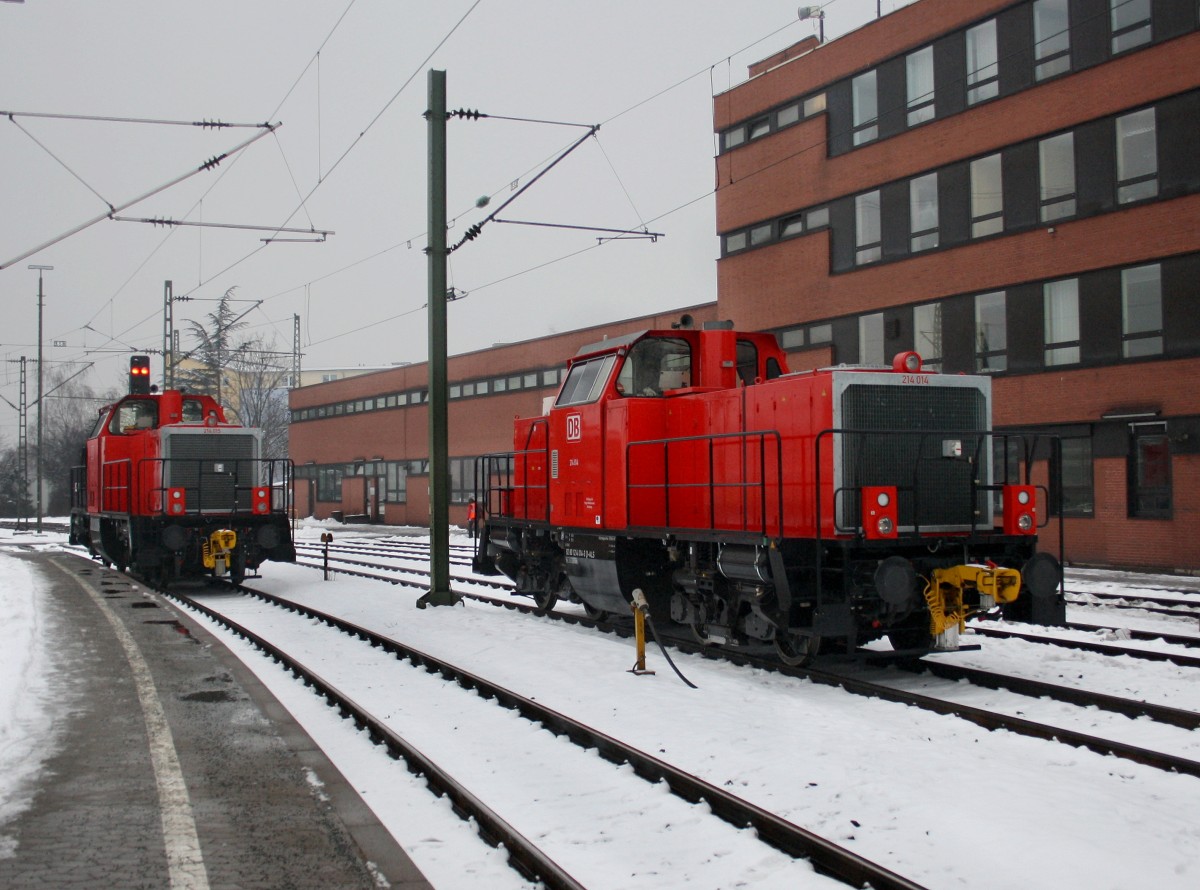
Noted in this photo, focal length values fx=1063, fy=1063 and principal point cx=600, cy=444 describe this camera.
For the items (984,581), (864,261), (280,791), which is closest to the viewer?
(280,791)

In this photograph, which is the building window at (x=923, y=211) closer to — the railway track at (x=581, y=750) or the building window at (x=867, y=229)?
the building window at (x=867, y=229)

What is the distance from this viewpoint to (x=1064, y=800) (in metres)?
5.48

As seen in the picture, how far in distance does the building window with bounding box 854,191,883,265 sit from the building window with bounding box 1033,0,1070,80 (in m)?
4.59

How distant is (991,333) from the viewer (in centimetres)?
2238

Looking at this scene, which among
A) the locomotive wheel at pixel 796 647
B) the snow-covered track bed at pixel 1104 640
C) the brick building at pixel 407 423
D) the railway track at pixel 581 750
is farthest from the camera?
the brick building at pixel 407 423

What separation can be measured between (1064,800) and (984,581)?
119 inches

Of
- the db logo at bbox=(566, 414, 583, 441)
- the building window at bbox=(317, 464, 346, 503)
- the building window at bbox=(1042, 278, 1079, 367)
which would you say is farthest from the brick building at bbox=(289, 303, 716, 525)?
the db logo at bbox=(566, 414, 583, 441)

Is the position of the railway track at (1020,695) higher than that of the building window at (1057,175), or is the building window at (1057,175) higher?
the building window at (1057,175)

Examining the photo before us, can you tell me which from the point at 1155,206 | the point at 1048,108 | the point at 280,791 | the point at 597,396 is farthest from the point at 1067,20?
the point at 280,791

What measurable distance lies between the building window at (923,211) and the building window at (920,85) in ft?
4.55

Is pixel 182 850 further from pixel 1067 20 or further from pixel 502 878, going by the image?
pixel 1067 20

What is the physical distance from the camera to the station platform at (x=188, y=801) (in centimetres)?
468

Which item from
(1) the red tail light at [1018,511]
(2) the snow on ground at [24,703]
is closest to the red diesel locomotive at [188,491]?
(2) the snow on ground at [24,703]

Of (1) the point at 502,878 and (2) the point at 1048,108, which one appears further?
(2) the point at 1048,108
